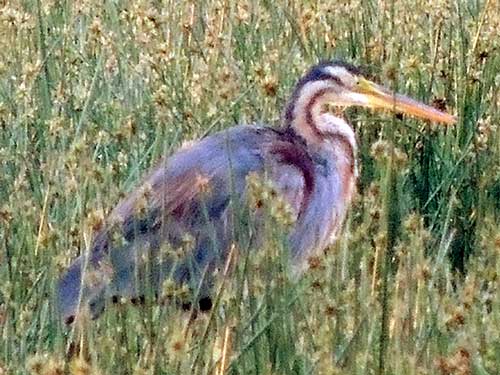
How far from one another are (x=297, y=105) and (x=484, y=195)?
72 cm

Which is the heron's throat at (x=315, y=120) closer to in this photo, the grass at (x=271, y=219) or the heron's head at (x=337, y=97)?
the heron's head at (x=337, y=97)

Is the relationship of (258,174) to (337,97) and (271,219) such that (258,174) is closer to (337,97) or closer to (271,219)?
(337,97)

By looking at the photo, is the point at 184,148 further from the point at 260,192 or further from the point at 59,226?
the point at 260,192

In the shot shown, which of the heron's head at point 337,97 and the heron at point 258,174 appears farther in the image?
the heron's head at point 337,97

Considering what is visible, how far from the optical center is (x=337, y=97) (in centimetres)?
457

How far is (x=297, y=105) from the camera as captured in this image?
449 cm

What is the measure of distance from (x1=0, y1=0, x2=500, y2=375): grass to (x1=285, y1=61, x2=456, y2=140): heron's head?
0.22 ft

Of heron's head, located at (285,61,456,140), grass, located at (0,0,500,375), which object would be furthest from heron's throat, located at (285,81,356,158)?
grass, located at (0,0,500,375)

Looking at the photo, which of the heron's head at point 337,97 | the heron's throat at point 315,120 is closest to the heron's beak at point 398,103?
the heron's head at point 337,97

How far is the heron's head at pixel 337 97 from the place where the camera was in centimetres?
444

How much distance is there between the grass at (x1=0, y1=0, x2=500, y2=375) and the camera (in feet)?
9.10

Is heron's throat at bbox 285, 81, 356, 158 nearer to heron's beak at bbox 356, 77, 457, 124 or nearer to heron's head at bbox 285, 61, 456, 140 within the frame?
heron's head at bbox 285, 61, 456, 140

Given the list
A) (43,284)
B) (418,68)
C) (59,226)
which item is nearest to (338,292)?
(43,284)

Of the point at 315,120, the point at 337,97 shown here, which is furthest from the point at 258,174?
the point at 337,97
